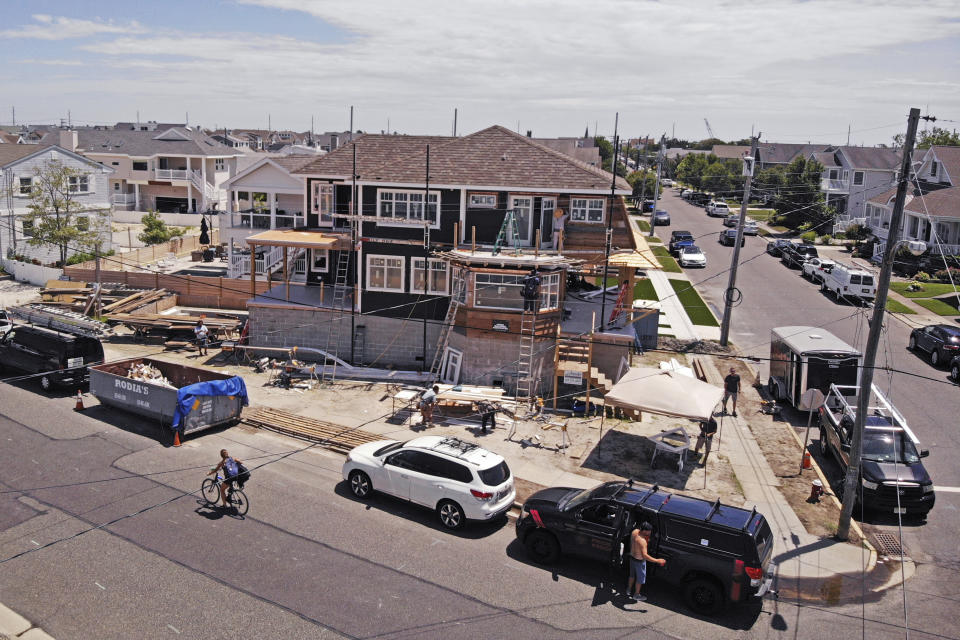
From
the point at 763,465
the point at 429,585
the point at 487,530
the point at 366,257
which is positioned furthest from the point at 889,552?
the point at 366,257

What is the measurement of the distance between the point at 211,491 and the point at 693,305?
29.8m

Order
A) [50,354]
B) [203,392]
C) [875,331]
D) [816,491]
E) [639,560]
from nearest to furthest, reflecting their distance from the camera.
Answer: [639,560], [875,331], [816,491], [203,392], [50,354]

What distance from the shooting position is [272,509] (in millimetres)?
16984

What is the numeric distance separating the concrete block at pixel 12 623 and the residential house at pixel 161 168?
192 ft

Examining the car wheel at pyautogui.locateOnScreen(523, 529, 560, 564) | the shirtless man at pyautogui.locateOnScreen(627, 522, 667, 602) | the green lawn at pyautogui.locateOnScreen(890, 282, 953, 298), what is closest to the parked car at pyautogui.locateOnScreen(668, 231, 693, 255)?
the green lawn at pyautogui.locateOnScreen(890, 282, 953, 298)

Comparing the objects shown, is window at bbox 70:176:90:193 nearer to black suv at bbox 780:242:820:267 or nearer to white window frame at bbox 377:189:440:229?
white window frame at bbox 377:189:440:229

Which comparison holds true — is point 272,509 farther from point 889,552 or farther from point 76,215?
point 76,215

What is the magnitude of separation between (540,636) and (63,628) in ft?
25.5

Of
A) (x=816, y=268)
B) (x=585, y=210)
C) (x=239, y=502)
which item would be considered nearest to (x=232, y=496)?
(x=239, y=502)

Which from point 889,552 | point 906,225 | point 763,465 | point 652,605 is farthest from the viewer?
point 906,225

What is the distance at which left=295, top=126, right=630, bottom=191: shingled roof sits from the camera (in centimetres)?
2847

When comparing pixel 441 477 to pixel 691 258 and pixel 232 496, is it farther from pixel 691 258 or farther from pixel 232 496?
pixel 691 258

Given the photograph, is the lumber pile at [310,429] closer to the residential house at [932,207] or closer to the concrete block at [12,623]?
the concrete block at [12,623]

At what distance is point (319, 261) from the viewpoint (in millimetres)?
33594
